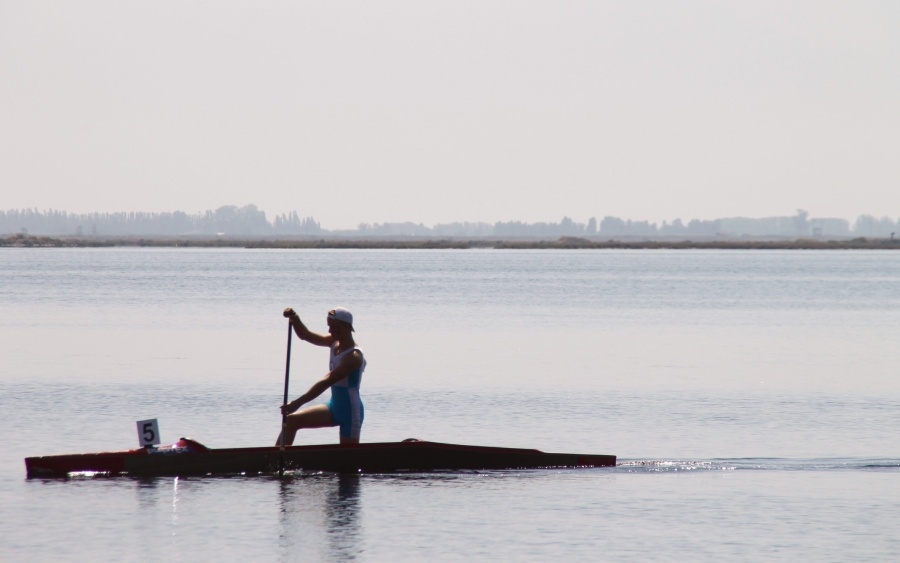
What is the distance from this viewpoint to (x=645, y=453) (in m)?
20.2

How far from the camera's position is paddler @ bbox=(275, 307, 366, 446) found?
53.3ft

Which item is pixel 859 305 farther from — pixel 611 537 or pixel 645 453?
pixel 611 537

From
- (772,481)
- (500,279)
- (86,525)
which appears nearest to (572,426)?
(772,481)

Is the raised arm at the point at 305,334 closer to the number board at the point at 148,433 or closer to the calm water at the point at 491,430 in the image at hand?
the calm water at the point at 491,430

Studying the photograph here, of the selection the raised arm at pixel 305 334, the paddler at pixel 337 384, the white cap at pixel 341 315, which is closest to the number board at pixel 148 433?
the paddler at pixel 337 384

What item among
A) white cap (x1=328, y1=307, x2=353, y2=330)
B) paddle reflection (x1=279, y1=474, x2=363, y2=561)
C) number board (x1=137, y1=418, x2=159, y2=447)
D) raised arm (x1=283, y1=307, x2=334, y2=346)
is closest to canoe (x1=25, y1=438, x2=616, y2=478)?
number board (x1=137, y1=418, x2=159, y2=447)

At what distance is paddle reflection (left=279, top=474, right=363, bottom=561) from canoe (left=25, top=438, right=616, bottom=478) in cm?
24

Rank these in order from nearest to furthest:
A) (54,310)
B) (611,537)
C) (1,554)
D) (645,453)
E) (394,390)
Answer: (1,554) → (611,537) → (645,453) → (394,390) → (54,310)

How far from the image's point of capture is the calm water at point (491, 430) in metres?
14.1

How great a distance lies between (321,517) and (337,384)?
1.95 m

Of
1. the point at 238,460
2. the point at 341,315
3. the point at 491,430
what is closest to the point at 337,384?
the point at 341,315

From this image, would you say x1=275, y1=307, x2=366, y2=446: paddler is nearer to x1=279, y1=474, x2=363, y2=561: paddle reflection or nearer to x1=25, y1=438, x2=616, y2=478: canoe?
x1=25, y1=438, x2=616, y2=478: canoe

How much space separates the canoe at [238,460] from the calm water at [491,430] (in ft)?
0.73

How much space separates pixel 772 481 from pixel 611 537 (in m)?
4.32
